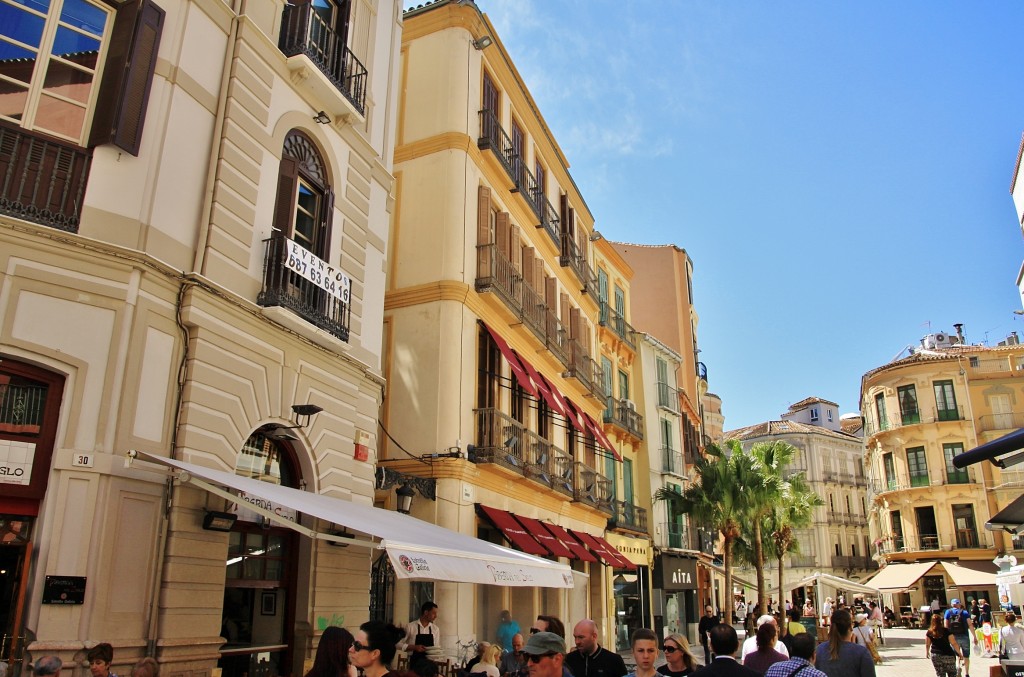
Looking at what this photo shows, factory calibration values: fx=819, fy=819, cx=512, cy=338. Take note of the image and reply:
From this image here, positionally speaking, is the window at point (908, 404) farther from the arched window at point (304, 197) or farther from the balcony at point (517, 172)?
the arched window at point (304, 197)

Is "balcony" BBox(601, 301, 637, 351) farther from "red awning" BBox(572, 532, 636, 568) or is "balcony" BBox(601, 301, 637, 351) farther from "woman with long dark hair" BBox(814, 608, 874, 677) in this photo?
"woman with long dark hair" BBox(814, 608, 874, 677)

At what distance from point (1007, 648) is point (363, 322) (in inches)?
484

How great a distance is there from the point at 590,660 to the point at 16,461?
5.27 m

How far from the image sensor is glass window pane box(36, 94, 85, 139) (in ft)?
26.3

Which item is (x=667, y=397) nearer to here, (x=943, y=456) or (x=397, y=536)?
(x=943, y=456)

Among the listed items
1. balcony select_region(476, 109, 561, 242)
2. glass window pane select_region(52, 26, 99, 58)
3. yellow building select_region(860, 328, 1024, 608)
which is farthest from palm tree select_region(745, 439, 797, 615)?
glass window pane select_region(52, 26, 99, 58)

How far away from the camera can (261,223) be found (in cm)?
1015

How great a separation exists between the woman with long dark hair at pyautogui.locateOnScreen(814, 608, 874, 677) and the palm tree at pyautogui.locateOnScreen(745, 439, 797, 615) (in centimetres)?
2518

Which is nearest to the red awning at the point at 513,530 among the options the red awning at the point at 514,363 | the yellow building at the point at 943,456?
the red awning at the point at 514,363

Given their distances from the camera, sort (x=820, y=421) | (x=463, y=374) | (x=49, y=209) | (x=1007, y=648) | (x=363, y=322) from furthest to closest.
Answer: (x=820, y=421)
(x=463, y=374)
(x=1007, y=648)
(x=363, y=322)
(x=49, y=209)

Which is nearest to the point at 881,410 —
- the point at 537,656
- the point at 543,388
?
the point at 543,388

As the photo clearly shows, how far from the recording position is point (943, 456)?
1844 inches

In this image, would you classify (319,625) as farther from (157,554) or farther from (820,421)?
(820,421)

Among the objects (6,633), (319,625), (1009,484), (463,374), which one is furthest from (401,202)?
(1009,484)
